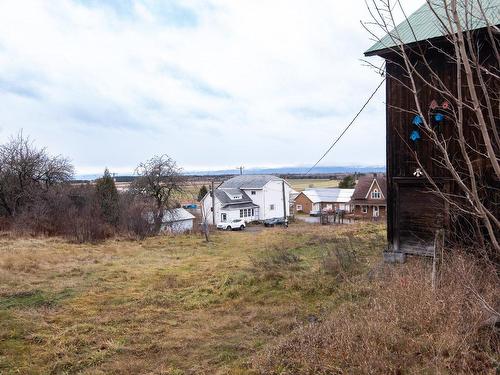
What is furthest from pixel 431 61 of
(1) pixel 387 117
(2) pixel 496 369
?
(2) pixel 496 369

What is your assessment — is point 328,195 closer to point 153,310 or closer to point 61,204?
point 61,204

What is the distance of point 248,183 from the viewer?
5203 cm

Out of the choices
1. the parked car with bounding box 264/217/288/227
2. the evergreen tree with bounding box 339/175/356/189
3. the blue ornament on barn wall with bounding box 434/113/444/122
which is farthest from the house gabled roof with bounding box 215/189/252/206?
the blue ornament on barn wall with bounding box 434/113/444/122

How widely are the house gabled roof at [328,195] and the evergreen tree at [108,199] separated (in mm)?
39392

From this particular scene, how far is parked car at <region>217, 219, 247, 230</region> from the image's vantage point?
42787 mm

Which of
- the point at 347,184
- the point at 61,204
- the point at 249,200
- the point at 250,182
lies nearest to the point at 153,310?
the point at 61,204

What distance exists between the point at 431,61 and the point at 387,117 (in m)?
1.40

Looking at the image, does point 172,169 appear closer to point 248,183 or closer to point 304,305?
point 248,183

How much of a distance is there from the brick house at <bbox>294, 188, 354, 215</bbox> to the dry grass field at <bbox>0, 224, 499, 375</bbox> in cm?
4992

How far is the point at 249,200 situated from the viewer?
49.9m

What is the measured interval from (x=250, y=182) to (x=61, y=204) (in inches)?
1231

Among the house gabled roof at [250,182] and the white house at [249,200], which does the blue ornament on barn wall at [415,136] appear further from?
the house gabled roof at [250,182]

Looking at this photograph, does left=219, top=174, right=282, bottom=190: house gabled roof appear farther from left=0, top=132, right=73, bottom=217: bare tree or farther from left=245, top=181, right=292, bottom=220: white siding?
left=0, top=132, right=73, bottom=217: bare tree

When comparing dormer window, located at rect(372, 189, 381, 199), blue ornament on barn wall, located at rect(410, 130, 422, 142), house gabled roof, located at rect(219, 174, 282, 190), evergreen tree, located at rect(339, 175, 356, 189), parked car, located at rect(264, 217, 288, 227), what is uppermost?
blue ornament on barn wall, located at rect(410, 130, 422, 142)
